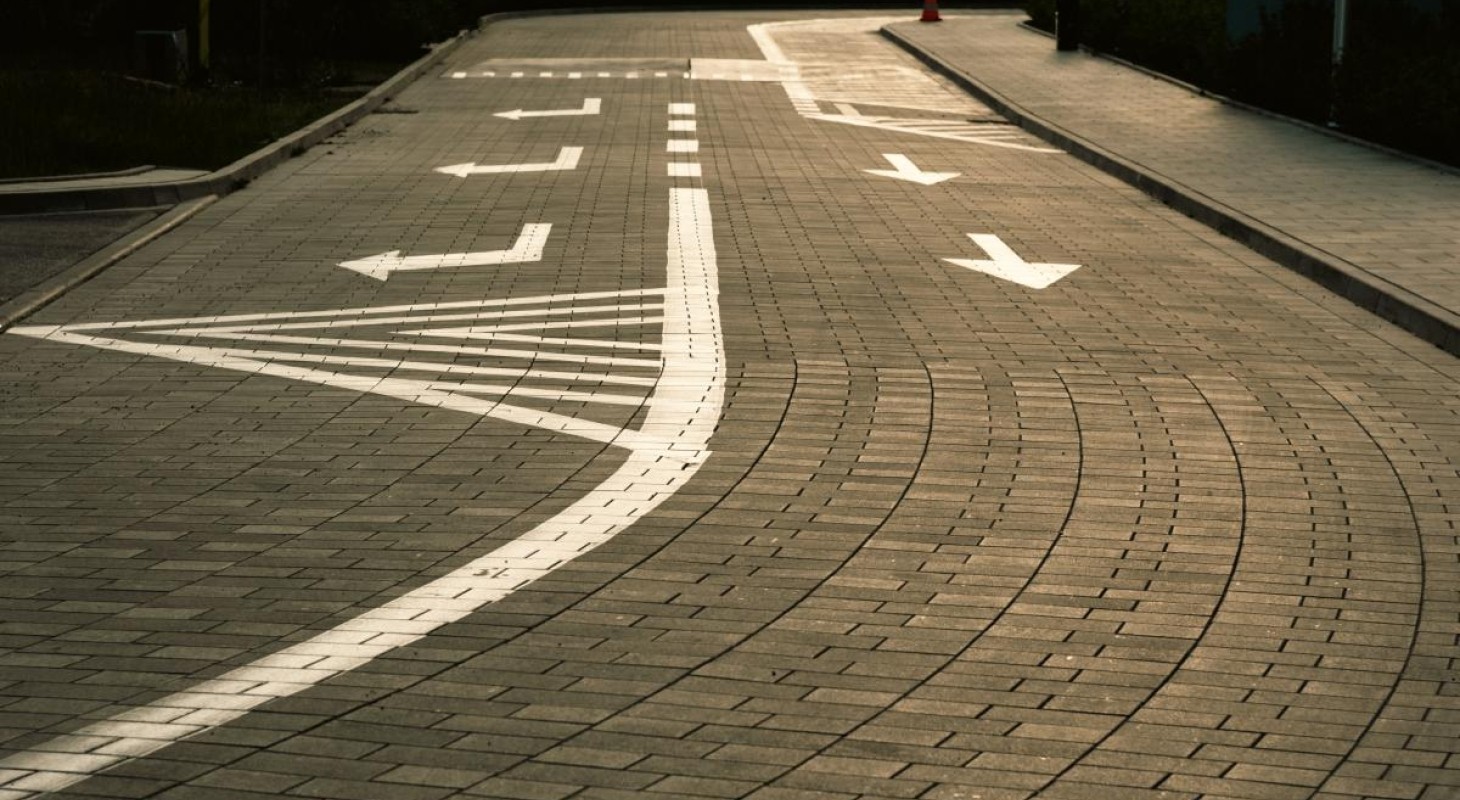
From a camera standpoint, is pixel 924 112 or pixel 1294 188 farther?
pixel 924 112

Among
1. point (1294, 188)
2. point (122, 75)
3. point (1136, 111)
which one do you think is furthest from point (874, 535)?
point (122, 75)

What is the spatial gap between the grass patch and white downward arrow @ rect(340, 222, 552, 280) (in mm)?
4743

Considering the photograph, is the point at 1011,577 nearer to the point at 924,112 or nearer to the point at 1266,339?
the point at 1266,339

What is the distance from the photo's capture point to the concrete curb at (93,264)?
12.2 m

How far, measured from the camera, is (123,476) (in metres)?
8.48

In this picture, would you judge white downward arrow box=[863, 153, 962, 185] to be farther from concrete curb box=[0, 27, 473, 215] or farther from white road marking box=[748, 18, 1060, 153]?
concrete curb box=[0, 27, 473, 215]

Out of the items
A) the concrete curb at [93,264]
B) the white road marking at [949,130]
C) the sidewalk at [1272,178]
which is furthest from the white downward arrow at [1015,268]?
the white road marking at [949,130]

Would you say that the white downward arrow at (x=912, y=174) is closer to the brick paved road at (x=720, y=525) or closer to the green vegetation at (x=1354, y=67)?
the brick paved road at (x=720, y=525)

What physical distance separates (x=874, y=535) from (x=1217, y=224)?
9033mm

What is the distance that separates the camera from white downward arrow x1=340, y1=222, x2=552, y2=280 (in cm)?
1371

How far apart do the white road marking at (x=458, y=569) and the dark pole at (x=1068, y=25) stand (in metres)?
20.8

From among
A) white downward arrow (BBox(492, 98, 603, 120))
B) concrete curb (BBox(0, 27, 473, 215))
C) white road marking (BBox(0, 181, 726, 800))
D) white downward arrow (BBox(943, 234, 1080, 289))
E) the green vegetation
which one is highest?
the green vegetation

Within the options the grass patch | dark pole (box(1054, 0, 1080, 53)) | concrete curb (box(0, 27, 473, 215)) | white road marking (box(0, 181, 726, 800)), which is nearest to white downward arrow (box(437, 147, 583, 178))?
concrete curb (box(0, 27, 473, 215))

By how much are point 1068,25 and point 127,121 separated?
1721cm
